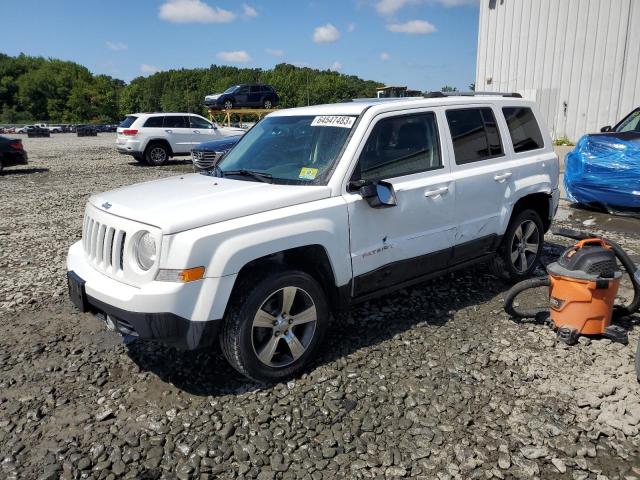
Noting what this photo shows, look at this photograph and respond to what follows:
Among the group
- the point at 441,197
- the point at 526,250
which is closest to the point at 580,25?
the point at 526,250

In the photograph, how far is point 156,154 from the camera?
1794 centimetres

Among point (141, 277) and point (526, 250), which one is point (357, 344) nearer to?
point (141, 277)

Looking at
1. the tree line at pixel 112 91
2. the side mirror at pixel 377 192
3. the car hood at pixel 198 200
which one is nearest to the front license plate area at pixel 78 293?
the car hood at pixel 198 200

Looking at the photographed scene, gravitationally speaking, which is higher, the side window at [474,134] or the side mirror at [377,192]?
the side window at [474,134]

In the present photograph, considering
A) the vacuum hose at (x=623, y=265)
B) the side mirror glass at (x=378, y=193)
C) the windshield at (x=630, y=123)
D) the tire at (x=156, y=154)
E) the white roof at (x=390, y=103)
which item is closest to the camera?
the side mirror glass at (x=378, y=193)

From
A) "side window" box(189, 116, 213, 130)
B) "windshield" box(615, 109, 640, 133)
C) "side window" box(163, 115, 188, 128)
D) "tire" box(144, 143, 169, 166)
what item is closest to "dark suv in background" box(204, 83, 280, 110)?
"side window" box(189, 116, 213, 130)

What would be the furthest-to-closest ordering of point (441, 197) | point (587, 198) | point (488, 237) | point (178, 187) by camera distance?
point (587, 198) → point (488, 237) → point (441, 197) → point (178, 187)

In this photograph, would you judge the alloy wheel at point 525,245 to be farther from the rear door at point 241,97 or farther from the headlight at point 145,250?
the rear door at point 241,97

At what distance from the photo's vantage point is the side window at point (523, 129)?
5.07 meters

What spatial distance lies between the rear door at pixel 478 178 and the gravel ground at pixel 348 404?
2.16ft

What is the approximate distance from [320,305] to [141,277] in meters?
1.22

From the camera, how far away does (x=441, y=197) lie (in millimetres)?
4285

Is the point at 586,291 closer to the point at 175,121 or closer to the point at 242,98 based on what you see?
the point at 175,121

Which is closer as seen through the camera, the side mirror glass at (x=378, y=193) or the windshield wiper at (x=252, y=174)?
the side mirror glass at (x=378, y=193)
